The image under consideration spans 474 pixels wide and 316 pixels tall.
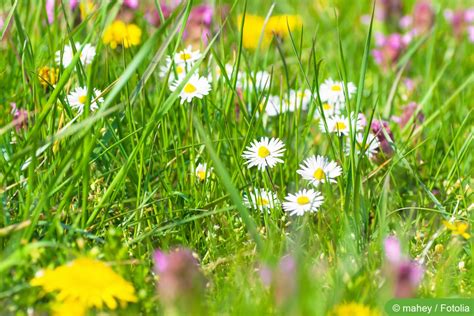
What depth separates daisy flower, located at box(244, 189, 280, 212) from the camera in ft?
5.58

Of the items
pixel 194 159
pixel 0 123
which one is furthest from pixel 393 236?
pixel 0 123

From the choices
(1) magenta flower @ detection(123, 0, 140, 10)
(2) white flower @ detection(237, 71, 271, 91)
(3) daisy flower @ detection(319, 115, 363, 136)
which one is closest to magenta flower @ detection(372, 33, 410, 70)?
(2) white flower @ detection(237, 71, 271, 91)

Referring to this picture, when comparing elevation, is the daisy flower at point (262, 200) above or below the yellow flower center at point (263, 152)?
below

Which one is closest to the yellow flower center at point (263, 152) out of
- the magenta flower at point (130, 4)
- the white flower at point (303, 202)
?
the white flower at point (303, 202)

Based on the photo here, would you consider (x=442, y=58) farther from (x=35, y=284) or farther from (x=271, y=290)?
(x=35, y=284)

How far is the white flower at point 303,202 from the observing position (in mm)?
1707

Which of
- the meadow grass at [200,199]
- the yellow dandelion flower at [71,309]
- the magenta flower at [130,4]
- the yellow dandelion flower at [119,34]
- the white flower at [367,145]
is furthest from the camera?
the magenta flower at [130,4]

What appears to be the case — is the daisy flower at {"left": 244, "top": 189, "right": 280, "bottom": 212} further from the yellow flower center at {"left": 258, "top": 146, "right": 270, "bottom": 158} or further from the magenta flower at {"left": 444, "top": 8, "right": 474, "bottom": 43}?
the magenta flower at {"left": 444, "top": 8, "right": 474, "bottom": 43}

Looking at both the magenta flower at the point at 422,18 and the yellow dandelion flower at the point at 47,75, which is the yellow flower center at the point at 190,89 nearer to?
the yellow dandelion flower at the point at 47,75

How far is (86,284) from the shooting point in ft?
4.12

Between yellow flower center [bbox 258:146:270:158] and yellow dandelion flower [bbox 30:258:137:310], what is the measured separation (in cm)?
59

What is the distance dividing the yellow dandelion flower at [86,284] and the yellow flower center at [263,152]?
23.3 inches

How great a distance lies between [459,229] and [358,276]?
237mm

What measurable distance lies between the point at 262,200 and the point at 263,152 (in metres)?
0.12
